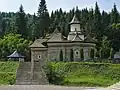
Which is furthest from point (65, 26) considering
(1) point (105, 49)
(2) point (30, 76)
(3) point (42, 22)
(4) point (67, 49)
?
(2) point (30, 76)

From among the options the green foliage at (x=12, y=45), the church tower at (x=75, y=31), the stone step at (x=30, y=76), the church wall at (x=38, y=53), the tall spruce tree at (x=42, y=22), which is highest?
the tall spruce tree at (x=42, y=22)

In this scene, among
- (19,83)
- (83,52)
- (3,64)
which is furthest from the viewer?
(83,52)

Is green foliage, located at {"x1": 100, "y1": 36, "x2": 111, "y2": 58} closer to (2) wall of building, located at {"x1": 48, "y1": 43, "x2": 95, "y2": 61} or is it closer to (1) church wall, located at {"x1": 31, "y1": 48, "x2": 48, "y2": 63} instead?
(2) wall of building, located at {"x1": 48, "y1": 43, "x2": 95, "y2": 61}

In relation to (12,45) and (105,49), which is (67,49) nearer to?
(105,49)

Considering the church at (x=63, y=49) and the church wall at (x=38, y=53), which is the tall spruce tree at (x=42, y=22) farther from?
the church wall at (x=38, y=53)

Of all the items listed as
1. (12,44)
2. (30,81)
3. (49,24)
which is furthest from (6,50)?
(30,81)

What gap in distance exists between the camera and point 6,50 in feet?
→ 222

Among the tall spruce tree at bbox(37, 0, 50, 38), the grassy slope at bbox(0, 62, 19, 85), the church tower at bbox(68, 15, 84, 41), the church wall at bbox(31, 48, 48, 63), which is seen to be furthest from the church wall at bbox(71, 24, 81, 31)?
the tall spruce tree at bbox(37, 0, 50, 38)

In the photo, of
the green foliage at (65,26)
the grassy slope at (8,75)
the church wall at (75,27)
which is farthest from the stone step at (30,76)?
the green foliage at (65,26)

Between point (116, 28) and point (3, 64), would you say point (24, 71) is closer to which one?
point (3, 64)

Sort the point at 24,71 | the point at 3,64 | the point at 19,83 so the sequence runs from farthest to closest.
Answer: the point at 3,64 < the point at 24,71 < the point at 19,83

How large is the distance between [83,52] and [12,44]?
18.1 metres

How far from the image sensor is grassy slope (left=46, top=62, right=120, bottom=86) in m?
40.2

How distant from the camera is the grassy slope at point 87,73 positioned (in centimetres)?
4025
